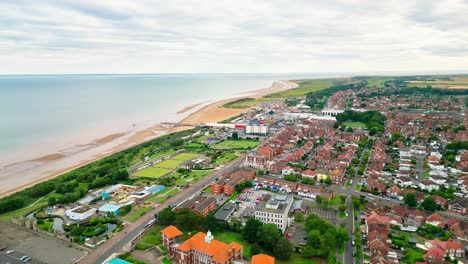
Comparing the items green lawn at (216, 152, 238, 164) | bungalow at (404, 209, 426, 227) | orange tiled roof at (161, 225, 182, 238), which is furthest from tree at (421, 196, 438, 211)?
green lawn at (216, 152, 238, 164)

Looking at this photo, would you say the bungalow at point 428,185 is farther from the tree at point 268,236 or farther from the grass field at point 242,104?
the grass field at point 242,104

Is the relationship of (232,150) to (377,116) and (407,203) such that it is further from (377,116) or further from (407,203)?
(377,116)

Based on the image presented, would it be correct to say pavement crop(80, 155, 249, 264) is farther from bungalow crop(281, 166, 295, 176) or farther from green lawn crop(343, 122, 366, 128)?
green lawn crop(343, 122, 366, 128)

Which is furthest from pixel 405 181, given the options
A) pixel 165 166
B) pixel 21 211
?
pixel 21 211

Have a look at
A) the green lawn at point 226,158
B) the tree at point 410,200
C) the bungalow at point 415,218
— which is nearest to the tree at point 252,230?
the bungalow at point 415,218

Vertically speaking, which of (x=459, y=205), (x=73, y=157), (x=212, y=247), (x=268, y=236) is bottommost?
(x=73, y=157)

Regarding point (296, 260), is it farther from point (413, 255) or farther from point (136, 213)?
point (136, 213)

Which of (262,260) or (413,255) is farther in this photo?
(413,255)
